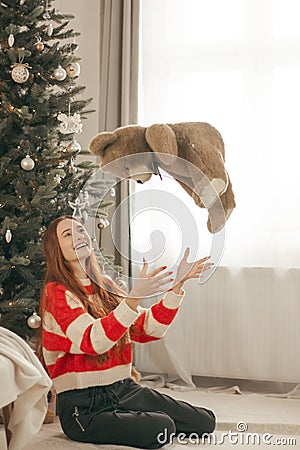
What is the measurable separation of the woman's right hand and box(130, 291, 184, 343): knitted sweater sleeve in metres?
0.14

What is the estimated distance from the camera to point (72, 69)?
3266 millimetres

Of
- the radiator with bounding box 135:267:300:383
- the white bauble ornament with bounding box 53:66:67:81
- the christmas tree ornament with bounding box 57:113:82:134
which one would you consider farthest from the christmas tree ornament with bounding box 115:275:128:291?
the radiator with bounding box 135:267:300:383

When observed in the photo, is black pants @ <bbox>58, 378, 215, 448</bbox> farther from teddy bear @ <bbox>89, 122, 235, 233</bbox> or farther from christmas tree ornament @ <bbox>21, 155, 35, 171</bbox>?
christmas tree ornament @ <bbox>21, 155, 35, 171</bbox>

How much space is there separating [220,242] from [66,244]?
57 centimetres

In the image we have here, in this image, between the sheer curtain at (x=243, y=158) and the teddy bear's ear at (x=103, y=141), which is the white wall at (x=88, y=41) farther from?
the teddy bear's ear at (x=103, y=141)

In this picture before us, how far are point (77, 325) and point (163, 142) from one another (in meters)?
0.72

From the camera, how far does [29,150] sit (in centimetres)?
314

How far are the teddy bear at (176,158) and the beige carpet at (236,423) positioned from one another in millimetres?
808

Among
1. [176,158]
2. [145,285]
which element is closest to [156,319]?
[145,285]

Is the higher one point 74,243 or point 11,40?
point 11,40

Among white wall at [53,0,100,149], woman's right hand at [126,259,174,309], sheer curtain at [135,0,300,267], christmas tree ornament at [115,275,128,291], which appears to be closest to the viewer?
woman's right hand at [126,259,174,309]

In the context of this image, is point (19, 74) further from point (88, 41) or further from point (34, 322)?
point (88, 41)

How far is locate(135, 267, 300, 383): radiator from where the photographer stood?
3934mm

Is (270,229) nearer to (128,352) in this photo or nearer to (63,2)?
(128,352)
